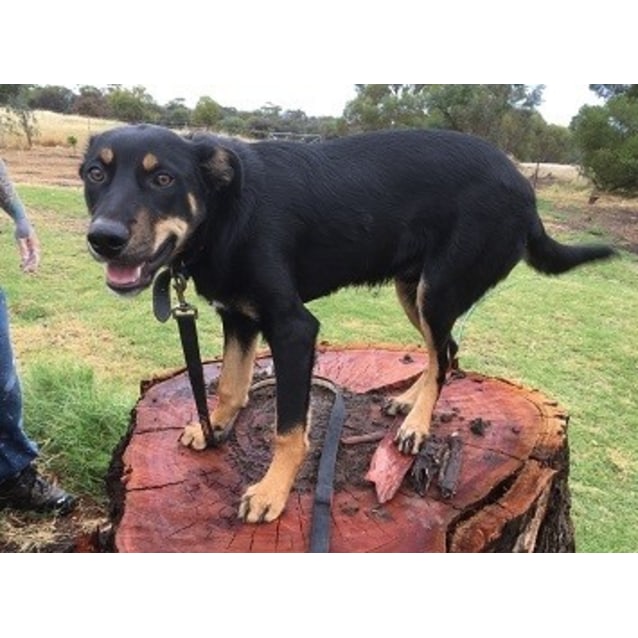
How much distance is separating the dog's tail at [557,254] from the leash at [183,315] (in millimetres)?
754

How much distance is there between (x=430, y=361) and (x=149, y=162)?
704 millimetres

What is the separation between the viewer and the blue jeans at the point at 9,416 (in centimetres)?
155

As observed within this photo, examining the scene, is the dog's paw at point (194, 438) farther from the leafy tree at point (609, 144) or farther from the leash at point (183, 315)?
the leafy tree at point (609, 144)

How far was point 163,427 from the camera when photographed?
151 cm

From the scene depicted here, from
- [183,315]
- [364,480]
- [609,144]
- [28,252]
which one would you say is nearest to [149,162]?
[183,315]

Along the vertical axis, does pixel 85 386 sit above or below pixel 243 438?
below

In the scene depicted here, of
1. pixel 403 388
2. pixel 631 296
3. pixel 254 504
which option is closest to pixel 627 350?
pixel 631 296

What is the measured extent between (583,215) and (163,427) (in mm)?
1531

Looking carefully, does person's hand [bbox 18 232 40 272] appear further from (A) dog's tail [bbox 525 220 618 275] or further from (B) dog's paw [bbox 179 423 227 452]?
(A) dog's tail [bbox 525 220 618 275]

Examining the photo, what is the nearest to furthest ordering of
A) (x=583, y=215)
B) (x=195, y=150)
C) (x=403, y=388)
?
(x=195, y=150) < (x=403, y=388) < (x=583, y=215)

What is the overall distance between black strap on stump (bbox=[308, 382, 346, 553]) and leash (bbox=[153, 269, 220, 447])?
25cm

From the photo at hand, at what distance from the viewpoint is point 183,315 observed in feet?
4.05

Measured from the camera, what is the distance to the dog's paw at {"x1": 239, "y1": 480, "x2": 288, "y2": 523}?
120cm
